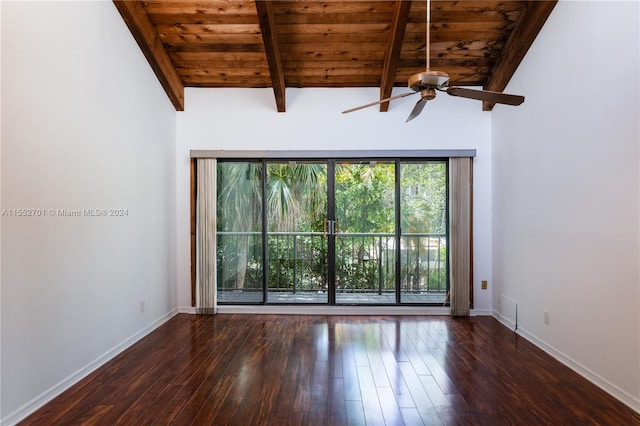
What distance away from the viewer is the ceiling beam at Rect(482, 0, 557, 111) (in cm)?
303

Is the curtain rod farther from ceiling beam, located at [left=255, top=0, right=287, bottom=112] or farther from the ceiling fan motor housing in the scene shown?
the ceiling fan motor housing

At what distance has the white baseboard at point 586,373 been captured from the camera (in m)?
2.17

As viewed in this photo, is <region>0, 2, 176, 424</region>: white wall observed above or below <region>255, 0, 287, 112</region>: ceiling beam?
below

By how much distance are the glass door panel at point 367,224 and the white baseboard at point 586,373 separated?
1.53 meters

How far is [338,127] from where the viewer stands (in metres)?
4.06

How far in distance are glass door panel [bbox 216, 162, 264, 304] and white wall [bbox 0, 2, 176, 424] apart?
32.8 inches

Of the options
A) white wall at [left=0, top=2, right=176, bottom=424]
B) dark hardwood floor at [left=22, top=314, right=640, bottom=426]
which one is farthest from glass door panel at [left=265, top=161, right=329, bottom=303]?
white wall at [left=0, top=2, right=176, bottom=424]

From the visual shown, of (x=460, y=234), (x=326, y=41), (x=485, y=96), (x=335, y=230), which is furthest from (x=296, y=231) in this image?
(x=485, y=96)

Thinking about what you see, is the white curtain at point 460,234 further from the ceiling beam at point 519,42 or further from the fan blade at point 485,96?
the fan blade at point 485,96

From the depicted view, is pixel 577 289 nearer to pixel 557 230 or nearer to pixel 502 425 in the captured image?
pixel 557 230

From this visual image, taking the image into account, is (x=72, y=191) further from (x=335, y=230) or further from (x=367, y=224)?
(x=367, y=224)

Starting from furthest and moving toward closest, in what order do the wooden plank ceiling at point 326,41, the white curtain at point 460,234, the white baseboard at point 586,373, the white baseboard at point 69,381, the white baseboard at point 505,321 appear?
the white curtain at point 460,234 → the white baseboard at point 505,321 → the wooden plank ceiling at point 326,41 → the white baseboard at point 586,373 → the white baseboard at point 69,381

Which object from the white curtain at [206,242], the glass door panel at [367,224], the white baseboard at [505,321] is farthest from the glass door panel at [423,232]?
the white curtain at [206,242]

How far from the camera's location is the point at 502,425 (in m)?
1.96
